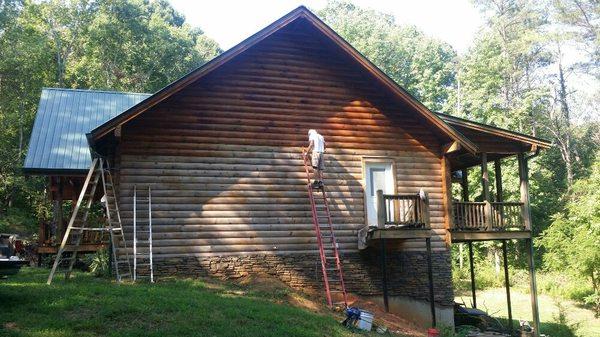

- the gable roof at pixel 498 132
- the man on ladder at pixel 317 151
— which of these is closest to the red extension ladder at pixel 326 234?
the man on ladder at pixel 317 151

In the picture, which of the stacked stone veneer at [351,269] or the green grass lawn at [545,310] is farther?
the green grass lawn at [545,310]

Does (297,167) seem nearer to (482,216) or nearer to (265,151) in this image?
(265,151)

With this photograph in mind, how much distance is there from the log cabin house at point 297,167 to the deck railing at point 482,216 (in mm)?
41

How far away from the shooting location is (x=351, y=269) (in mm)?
16266

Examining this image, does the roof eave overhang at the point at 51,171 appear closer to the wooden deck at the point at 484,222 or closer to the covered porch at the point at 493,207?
the covered porch at the point at 493,207

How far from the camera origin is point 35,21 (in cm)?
4122

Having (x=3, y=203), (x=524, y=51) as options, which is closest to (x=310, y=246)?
(x=3, y=203)

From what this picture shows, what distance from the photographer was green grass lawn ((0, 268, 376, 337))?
29.4 feet

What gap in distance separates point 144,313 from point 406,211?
29.3ft

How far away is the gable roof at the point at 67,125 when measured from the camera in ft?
60.1

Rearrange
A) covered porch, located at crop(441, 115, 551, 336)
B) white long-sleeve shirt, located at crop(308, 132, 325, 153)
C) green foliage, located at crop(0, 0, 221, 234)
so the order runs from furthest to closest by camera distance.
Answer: green foliage, located at crop(0, 0, 221, 234), covered porch, located at crop(441, 115, 551, 336), white long-sleeve shirt, located at crop(308, 132, 325, 153)

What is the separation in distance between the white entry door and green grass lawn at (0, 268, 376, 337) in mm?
5338

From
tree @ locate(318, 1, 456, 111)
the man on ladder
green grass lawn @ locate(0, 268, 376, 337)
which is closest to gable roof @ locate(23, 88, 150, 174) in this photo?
green grass lawn @ locate(0, 268, 376, 337)

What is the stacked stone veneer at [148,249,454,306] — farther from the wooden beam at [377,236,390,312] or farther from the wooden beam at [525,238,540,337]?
the wooden beam at [525,238,540,337]
